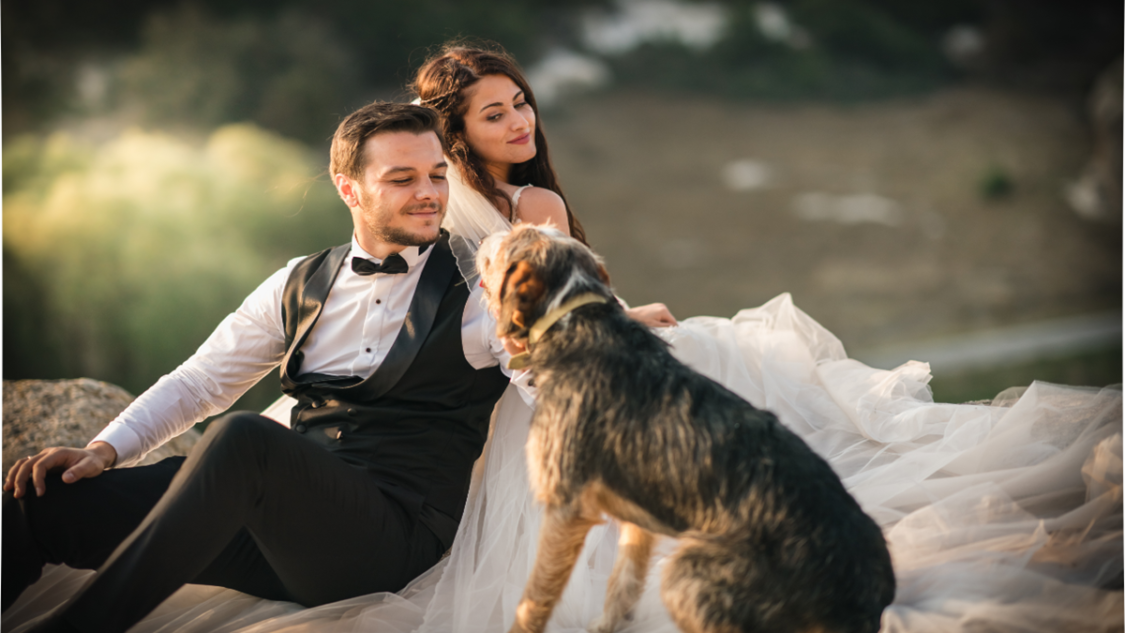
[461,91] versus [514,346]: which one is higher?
[461,91]

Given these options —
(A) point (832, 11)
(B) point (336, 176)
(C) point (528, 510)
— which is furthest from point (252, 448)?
(A) point (832, 11)

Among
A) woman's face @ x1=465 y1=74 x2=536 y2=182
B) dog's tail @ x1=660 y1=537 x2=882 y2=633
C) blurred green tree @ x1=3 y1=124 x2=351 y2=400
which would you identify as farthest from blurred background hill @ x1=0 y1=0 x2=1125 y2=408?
dog's tail @ x1=660 y1=537 x2=882 y2=633

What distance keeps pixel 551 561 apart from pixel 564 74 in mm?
14256

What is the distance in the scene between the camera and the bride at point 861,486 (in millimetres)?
2072

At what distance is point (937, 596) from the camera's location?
80.0 inches

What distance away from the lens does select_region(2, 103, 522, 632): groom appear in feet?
6.39

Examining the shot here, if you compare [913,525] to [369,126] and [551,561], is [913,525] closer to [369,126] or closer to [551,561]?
[551,561]

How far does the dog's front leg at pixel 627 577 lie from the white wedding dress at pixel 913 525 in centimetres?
8

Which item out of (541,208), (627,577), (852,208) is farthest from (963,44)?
(627,577)

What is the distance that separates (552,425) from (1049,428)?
1808 millimetres

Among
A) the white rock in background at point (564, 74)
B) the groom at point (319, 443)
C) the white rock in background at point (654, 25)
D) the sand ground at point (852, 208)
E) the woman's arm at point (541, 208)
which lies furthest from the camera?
the white rock in background at point (654, 25)

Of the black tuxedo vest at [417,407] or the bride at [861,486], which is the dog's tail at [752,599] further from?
the black tuxedo vest at [417,407]

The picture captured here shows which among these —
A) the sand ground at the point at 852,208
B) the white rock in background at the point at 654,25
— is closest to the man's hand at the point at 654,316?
the sand ground at the point at 852,208

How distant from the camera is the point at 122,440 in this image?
242 centimetres
